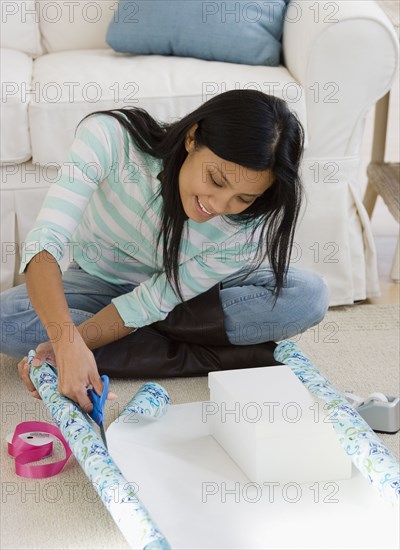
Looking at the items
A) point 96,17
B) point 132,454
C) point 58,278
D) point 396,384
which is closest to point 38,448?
point 132,454

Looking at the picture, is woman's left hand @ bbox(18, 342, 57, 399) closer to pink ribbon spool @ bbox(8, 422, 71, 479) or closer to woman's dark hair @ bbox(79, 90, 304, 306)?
pink ribbon spool @ bbox(8, 422, 71, 479)

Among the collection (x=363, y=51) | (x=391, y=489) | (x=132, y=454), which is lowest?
(x=132, y=454)

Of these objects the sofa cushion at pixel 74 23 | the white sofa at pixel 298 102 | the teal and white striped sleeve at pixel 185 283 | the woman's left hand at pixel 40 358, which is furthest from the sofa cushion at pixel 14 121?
the woman's left hand at pixel 40 358

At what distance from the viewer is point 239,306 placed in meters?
1.77

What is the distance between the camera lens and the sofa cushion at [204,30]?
7.21ft

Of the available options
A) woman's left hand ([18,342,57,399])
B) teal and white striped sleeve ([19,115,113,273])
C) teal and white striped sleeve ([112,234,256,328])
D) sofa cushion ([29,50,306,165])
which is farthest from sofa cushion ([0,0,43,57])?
woman's left hand ([18,342,57,399])

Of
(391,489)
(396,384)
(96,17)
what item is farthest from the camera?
(96,17)

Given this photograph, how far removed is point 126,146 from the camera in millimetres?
1585

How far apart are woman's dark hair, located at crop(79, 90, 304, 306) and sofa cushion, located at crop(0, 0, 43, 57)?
949 mm

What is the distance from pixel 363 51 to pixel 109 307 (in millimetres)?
825

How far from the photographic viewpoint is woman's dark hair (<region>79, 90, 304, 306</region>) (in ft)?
4.45

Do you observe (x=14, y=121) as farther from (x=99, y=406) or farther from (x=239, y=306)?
(x=99, y=406)

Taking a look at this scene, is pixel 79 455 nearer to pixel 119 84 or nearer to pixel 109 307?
pixel 109 307

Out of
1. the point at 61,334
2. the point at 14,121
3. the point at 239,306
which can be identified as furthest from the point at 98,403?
the point at 14,121
